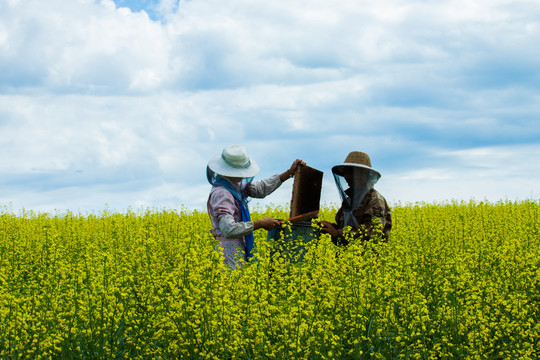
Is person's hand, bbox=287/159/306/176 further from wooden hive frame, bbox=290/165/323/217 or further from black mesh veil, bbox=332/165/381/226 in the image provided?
black mesh veil, bbox=332/165/381/226

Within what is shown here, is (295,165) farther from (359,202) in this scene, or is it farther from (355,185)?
(359,202)

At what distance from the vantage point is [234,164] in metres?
4.57

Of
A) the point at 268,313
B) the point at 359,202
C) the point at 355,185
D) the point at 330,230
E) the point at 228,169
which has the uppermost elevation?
the point at 228,169

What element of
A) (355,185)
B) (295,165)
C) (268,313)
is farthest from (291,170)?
(268,313)

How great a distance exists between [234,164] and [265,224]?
63 cm

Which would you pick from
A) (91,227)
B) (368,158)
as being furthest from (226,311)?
(91,227)

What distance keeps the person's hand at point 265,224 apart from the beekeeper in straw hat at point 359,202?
0.56 m

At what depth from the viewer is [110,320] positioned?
3816mm

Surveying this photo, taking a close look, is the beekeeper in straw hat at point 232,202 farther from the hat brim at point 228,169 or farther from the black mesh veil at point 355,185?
the black mesh veil at point 355,185

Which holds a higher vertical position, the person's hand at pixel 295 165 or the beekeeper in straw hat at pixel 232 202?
the person's hand at pixel 295 165

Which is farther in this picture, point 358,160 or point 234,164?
point 358,160

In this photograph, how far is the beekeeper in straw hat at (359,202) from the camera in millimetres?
4680

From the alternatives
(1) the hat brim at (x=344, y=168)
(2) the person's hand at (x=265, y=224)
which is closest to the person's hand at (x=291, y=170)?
(1) the hat brim at (x=344, y=168)

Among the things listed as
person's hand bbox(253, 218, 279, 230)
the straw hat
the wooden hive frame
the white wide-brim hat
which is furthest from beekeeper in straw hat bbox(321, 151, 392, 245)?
the white wide-brim hat
